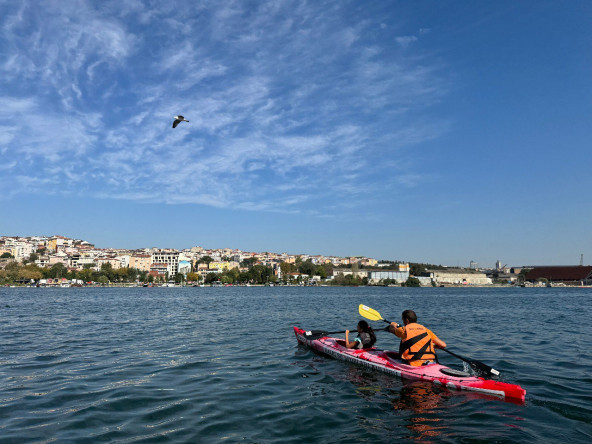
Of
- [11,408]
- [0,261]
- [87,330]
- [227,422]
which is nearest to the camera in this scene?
[227,422]

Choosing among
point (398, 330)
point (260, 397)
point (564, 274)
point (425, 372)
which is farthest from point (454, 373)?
point (564, 274)

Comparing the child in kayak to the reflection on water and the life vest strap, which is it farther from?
the reflection on water

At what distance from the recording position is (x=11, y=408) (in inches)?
325

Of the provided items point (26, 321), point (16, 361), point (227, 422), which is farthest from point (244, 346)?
point (26, 321)

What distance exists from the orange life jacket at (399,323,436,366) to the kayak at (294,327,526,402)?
8.9 inches

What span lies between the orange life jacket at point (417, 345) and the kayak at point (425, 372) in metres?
0.23

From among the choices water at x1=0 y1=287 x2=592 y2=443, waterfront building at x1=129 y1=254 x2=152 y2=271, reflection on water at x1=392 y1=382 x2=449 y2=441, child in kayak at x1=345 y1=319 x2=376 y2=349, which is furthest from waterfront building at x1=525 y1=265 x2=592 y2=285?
reflection on water at x1=392 y1=382 x2=449 y2=441

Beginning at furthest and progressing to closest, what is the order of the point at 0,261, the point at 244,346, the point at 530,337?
the point at 0,261 < the point at 530,337 < the point at 244,346

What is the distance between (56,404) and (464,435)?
787 cm

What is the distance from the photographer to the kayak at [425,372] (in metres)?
8.80

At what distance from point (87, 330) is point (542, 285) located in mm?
205203

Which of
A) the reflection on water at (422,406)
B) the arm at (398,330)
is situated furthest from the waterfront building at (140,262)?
the reflection on water at (422,406)

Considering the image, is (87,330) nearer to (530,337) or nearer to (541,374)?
(541,374)

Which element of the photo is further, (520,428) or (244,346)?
(244,346)
